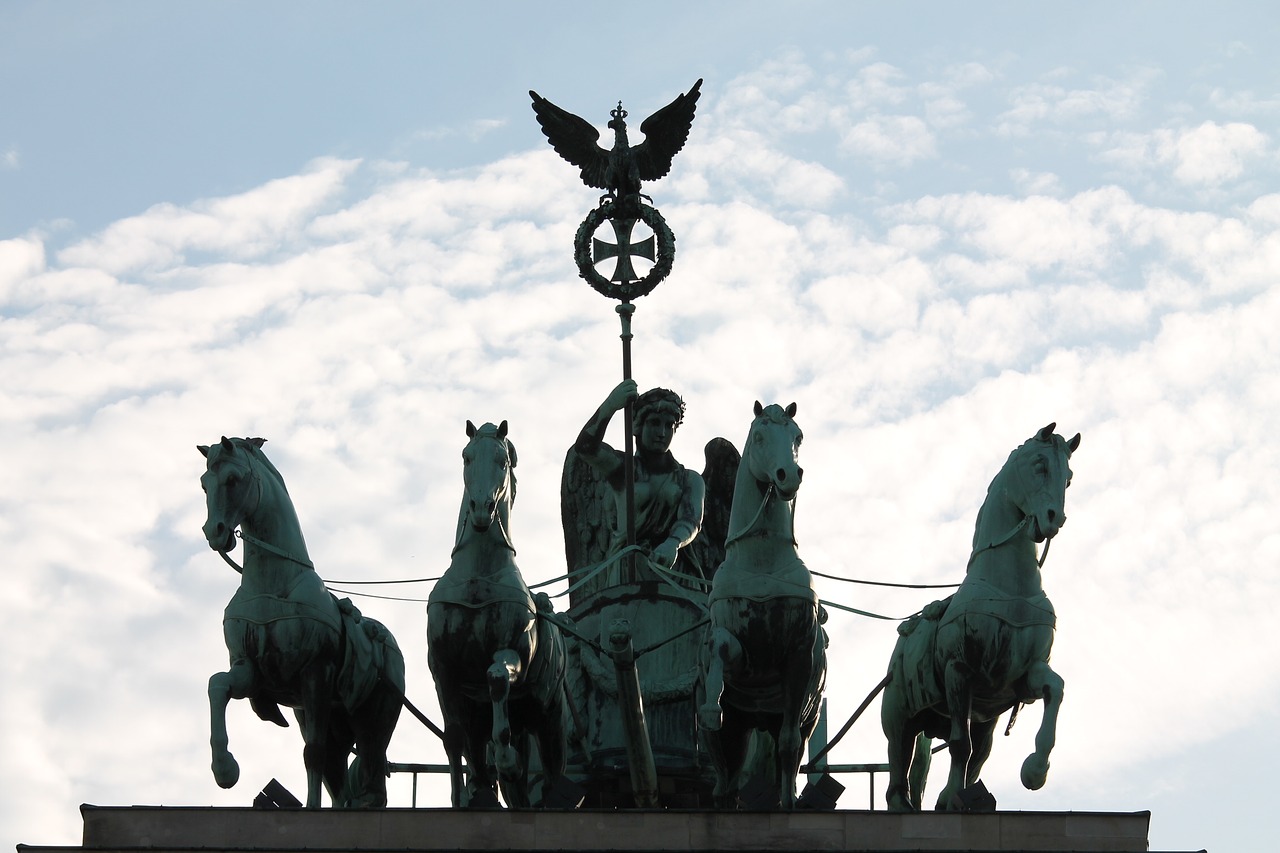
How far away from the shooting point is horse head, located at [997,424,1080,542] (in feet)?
83.5

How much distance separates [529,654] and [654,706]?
252 centimetres

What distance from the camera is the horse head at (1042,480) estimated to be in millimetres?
25453

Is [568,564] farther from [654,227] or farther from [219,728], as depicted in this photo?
[219,728]

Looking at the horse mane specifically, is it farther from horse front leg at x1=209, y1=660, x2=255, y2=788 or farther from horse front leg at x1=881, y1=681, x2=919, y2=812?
horse front leg at x1=881, y1=681, x2=919, y2=812

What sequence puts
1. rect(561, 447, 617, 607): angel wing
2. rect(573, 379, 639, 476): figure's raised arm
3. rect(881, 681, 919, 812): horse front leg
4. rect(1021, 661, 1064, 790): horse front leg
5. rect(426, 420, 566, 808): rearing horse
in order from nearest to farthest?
rect(1021, 661, 1064, 790): horse front leg → rect(426, 420, 566, 808): rearing horse → rect(881, 681, 919, 812): horse front leg → rect(573, 379, 639, 476): figure's raised arm → rect(561, 447, 617, 607): angel wing

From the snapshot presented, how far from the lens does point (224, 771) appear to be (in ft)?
82.7

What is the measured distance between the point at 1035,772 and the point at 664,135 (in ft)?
26.4

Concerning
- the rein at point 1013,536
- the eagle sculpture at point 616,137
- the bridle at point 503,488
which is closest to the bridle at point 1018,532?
the rein at point 1013,536

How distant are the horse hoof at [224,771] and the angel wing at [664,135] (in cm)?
755

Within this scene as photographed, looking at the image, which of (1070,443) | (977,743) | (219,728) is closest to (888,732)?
(977,743)

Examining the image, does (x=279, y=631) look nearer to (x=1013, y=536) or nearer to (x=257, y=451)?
(x=257, y=451)

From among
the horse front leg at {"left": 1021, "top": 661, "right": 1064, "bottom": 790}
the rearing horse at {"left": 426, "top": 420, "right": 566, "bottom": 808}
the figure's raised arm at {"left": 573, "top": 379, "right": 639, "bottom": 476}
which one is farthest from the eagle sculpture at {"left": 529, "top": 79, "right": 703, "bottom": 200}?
the horse front leg at {"left": 1021, "top": 661, "right": 1064, "bottom": 790}

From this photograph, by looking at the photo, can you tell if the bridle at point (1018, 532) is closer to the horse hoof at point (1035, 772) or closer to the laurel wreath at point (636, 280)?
the horse hoof at point (1035, 772)

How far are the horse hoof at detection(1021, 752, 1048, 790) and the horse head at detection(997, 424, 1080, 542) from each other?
1.58 meters
